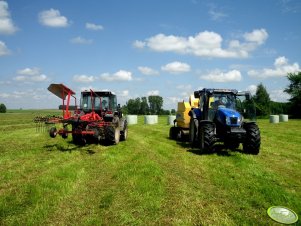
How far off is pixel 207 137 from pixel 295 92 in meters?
49.2

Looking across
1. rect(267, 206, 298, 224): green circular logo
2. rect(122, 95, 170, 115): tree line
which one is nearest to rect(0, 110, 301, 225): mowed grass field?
rect(267, 206, 298, 224): green circular logo

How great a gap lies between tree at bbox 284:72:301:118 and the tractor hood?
151ft

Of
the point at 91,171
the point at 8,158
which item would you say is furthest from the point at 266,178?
the point at 8,158

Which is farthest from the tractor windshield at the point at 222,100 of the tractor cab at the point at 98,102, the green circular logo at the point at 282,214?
the green circular logo at the point at 282,214

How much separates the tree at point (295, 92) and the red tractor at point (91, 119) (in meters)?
44.7

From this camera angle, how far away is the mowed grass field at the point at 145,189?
5250 mm

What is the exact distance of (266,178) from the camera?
7918mm

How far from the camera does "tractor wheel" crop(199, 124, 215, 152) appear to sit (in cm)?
1127

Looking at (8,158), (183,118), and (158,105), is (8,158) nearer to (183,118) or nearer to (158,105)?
(183,118)

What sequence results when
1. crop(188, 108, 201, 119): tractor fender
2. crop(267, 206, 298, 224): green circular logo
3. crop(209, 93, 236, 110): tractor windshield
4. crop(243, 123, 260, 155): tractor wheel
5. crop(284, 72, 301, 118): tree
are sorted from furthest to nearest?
crop(284, 72, 301, 118): tree
crop(188, 108, 201, 119): tractor fender
crop(209, 93, 236, 110): tractor windshield
crop(243, 123, 260, 155): tractor wheel
crop(267, 206, 298, 224): green circular logo

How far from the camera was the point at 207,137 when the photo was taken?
11.3 metres

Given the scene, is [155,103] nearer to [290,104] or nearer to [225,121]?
[290,104]

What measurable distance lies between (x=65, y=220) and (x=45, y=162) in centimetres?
495

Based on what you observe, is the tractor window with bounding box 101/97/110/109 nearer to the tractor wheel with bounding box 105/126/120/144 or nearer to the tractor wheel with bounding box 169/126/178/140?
the tractor wheel with bounding box 105/126/120/144
